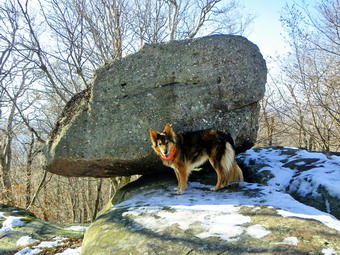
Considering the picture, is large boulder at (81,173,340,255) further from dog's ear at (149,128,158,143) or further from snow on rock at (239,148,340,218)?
snow on rock at (239,148,340,218)

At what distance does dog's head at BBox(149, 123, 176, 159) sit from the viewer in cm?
531

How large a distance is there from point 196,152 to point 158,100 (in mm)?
1538

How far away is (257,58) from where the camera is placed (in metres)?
6.44

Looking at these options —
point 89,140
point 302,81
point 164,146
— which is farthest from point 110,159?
point 302,81

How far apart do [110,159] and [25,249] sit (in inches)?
104

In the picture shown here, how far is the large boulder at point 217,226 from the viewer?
9.53 ft

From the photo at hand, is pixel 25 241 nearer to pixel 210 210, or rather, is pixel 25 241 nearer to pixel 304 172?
pixel 210 210

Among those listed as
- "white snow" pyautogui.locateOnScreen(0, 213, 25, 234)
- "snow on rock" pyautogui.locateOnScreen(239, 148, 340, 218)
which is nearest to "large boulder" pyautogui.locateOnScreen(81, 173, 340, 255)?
"snow on rock" pyautogui.locateOnScreen(239, 148, 340, 218)

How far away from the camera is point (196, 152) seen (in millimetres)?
5594

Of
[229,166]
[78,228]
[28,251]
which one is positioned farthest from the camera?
[78,228]

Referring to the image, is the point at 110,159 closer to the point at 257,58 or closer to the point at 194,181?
the point at 194,181

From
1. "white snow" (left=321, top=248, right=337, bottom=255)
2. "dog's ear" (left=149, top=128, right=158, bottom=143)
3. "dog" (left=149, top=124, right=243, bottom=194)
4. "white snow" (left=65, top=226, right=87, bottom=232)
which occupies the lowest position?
"white snow" (left=65, top=226, right=87, bottom=232)

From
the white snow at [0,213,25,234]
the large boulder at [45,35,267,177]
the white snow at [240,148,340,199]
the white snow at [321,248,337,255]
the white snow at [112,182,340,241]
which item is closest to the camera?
the white snow at [321,248,337,255]

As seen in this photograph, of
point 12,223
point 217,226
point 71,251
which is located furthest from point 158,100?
point 12,223
